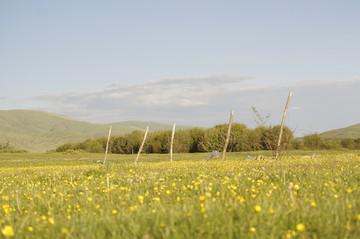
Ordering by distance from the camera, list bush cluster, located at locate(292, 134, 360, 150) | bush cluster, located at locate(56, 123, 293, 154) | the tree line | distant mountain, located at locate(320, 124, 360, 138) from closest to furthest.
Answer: bush cluster, located at locate(292, 134, 360, 150)
the tree line
bush cluster, located at locate(56, 123, 293, 154)
distant mountain, located at locate(320, 124, 360, 138)

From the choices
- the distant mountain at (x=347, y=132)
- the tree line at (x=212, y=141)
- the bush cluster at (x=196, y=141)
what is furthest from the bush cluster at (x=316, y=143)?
the distant mountain at (x=347, y=132)

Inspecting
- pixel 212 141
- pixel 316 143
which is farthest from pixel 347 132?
pixel 212 141

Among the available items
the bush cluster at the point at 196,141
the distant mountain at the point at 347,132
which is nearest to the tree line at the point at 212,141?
the bush cluster at the point at 196,141

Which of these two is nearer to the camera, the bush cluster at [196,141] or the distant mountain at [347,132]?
the bush cluster at [196,141]

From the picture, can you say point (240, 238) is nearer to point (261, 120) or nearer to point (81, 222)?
point (81, 222)

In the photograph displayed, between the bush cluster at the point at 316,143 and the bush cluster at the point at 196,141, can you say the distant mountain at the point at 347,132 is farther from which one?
the bush cluster at the point at 196,141

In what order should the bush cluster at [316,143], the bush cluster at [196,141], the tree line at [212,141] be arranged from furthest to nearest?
the bush cluster at [196,141]
the tree line at [212,141]
the bush cluster at [316,143]

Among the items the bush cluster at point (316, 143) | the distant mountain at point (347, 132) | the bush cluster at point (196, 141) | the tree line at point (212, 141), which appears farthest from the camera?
the distant mountain at point (347, 132)

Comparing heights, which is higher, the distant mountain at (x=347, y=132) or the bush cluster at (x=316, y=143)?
the distant mountain at (x=347, y=132)

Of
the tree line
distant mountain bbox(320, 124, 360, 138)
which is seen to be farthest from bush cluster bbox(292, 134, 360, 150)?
distant mountain bbox(320, 124, 360, 138)

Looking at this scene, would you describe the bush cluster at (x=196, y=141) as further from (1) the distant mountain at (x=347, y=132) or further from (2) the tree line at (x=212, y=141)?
(1) the distant mountain at (x=347, y=132)

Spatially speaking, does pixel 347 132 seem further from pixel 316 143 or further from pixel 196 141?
pixel 196 141

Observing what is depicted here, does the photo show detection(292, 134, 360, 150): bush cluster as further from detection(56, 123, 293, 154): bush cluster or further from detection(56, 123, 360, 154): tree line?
detection(56, 123, 293, 154): bush cluster

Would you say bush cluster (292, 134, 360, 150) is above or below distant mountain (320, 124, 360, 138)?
below
